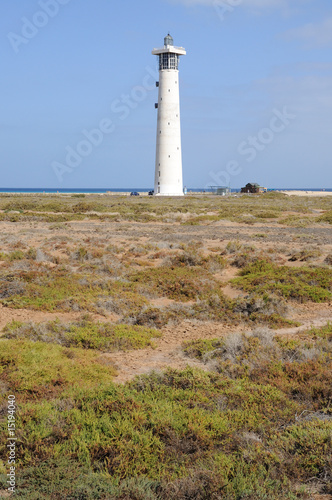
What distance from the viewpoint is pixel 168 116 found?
63.5 m

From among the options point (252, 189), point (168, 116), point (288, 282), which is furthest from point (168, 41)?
point (288, 282)

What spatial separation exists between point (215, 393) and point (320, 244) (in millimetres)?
16145

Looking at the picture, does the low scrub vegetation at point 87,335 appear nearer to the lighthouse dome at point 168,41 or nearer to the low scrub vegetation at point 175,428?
the low scrub vegetation at point 175,428

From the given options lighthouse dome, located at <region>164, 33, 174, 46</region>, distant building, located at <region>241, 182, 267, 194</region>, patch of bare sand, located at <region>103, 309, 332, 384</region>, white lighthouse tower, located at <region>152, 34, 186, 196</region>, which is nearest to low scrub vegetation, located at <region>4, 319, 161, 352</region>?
patch of bare sand, located at <region>103, 309, 332, 384</region>

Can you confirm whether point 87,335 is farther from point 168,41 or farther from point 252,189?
A: point 252,189

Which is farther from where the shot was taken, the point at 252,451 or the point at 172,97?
the point at 172,97

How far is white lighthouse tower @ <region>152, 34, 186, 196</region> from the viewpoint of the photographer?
63.5 meters

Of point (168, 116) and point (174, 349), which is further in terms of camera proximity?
point (168, 116)

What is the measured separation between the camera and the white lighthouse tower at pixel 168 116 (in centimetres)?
6353

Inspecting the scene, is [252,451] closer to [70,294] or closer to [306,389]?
[306,389]

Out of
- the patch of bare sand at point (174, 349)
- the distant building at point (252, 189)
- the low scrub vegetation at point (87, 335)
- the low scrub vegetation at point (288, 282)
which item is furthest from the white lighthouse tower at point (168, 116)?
the low scrub vegetation at point (87, 335)

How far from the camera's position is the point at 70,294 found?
1270 cm

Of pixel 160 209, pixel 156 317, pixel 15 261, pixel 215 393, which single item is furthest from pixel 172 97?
pixel 215 393

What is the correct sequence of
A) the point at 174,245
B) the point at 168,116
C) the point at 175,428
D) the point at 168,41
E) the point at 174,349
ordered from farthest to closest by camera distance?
the point at 168,41 → the point at 168,116 → the point at 174,245 → the point at 174,349 → the point at 175,428
